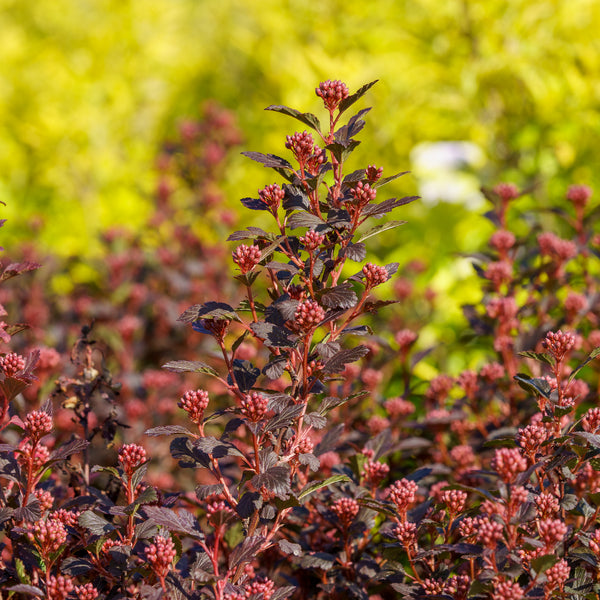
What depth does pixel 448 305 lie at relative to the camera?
142 inches

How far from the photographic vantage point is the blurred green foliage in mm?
3961

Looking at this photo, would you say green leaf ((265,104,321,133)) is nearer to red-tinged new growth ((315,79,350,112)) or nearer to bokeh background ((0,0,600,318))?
red-tinged new growth ((315,79,350,112))

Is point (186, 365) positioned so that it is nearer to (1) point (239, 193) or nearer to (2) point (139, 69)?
(1) point (239, 193)

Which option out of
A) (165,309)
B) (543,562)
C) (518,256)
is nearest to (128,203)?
(165,309)

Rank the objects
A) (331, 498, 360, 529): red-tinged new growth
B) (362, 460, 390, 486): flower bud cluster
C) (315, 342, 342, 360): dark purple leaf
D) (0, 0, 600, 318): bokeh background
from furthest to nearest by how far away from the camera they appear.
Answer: (0, 0, 600, 318): bokeh background → (362, 460, 390, 486): flower bud cluster → (331, 498, 360, 529): red-tinged new growth → (315, 342, 342, 360): dark purple leaf

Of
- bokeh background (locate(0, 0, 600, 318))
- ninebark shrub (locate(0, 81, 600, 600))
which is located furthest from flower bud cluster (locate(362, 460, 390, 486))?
bokeh background (locate(0, 0, 600, 318))

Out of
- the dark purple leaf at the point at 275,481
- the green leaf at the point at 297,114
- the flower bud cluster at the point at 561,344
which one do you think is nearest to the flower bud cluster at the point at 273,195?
the green leaf at the point at 297,114

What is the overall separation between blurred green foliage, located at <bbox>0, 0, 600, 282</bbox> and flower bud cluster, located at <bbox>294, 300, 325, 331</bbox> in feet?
8.27

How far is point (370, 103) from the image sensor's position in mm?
4730

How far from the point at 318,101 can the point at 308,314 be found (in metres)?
3.56

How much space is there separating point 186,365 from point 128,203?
15.7ft

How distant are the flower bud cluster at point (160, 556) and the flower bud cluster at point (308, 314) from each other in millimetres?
455

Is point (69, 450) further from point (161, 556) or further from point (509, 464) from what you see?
point (509, 464)

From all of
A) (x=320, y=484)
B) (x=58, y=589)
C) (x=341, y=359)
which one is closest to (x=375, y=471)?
(x=320, y=484)
